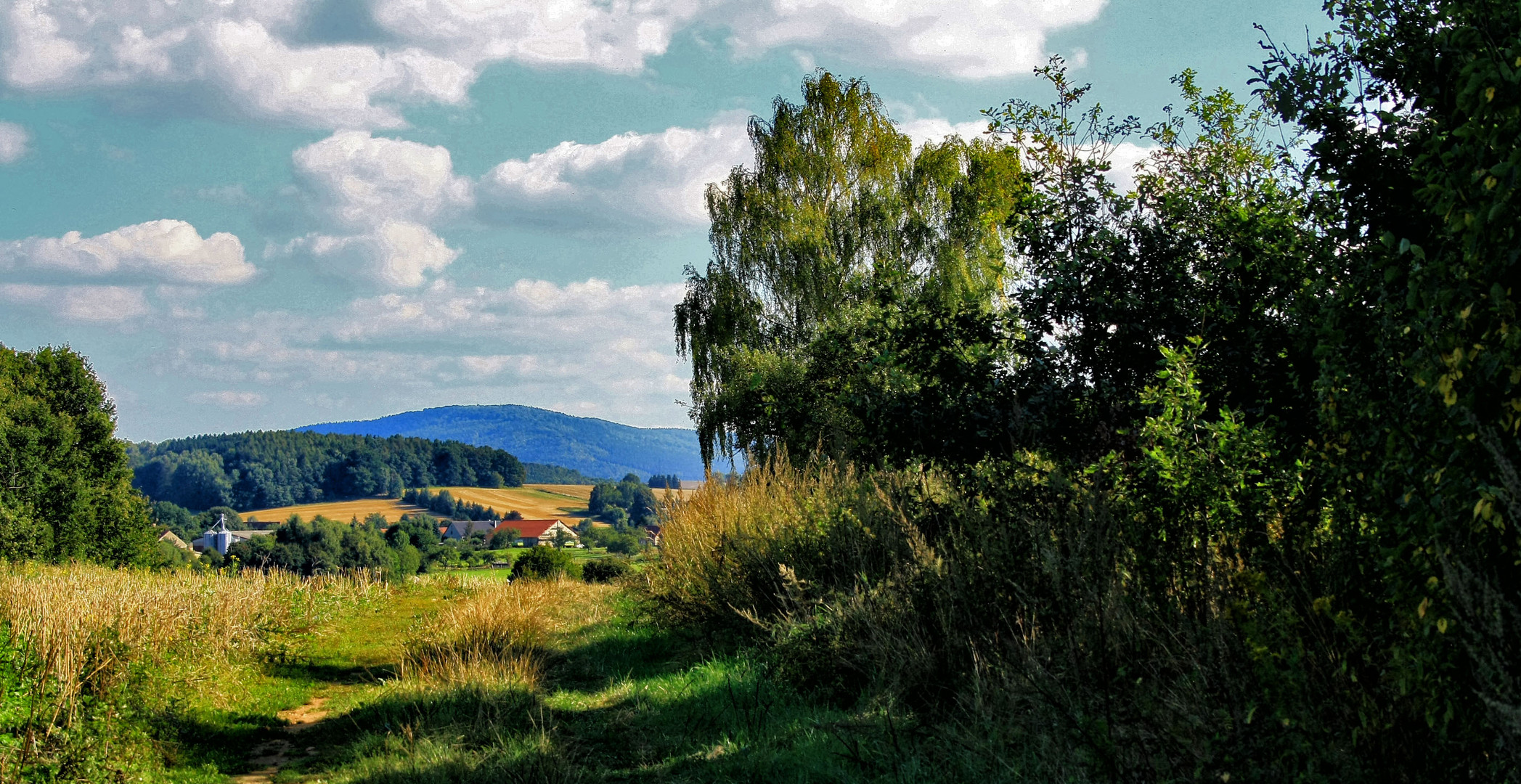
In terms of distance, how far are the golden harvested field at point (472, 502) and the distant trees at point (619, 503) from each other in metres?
2.30

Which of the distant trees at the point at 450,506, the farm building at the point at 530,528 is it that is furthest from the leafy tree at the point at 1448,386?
the distant trees at the point at 450,506

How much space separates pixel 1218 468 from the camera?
16.8ft

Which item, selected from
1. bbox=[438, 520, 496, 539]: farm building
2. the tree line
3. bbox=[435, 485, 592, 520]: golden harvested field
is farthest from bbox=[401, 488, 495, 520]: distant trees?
the tree line

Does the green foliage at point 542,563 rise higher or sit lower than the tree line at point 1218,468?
lower

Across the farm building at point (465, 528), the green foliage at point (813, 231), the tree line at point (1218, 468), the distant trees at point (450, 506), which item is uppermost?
the green foliage at point (813, 231)

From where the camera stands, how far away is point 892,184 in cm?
2367

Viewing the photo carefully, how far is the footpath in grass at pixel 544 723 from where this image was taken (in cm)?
600

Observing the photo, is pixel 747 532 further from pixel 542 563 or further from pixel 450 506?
pixel 450 506

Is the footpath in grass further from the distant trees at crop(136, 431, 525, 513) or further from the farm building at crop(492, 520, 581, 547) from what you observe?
the distant trees at crop(136, 431, 525, 513)

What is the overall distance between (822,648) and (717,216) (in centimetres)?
1809

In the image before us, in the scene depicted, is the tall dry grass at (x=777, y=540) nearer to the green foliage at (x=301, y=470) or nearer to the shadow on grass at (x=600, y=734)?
the shadow on grass at (x=600, y=734)

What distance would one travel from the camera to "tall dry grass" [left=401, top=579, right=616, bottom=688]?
8.88 m

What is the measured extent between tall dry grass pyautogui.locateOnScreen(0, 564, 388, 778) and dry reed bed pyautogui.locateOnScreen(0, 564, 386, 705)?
0.6 inches

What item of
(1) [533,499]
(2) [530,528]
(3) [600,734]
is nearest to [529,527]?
(2) [530,528]
